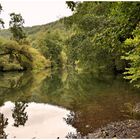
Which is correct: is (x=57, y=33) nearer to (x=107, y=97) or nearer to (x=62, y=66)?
(x=62, y=66)

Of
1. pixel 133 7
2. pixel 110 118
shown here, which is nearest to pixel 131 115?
pixel 110 118

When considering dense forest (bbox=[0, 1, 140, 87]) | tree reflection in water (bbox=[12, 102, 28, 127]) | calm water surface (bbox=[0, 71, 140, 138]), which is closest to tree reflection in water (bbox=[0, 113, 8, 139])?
calm water surface (bbox=[0, 71, 140, 138])

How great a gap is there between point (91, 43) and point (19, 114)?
17.2 meters

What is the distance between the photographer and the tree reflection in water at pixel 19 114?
70.8ft

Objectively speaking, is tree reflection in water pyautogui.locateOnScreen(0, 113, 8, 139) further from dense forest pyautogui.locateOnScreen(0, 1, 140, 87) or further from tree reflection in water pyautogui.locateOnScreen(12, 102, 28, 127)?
dense forest pyautogui.locateOnScreen(0, 1, 140, 87)

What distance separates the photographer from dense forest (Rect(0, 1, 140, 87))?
605 inches

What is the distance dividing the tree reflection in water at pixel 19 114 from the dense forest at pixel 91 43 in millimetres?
6558

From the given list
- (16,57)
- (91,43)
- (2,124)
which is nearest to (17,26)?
(16,57)

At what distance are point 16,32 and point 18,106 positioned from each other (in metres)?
68.2

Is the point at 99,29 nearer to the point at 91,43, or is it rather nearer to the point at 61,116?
the point at 61,116

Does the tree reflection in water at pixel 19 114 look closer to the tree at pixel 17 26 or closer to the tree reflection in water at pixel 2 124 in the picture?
the tree reflection in water at pixel 2 124

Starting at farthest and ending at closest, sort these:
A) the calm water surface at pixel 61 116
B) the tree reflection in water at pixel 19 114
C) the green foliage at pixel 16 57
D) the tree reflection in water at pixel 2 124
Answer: the green foliage at pixel 16 57 < the tree reflection in water at pixel 19 114 < the calm water surface at pixel 61 116 < the tree reflection in water at pixel 2 124

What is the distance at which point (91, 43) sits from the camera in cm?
3981

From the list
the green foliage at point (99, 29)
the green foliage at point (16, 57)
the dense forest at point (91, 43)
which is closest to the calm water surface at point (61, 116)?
the dense forest at point (91, 43)
